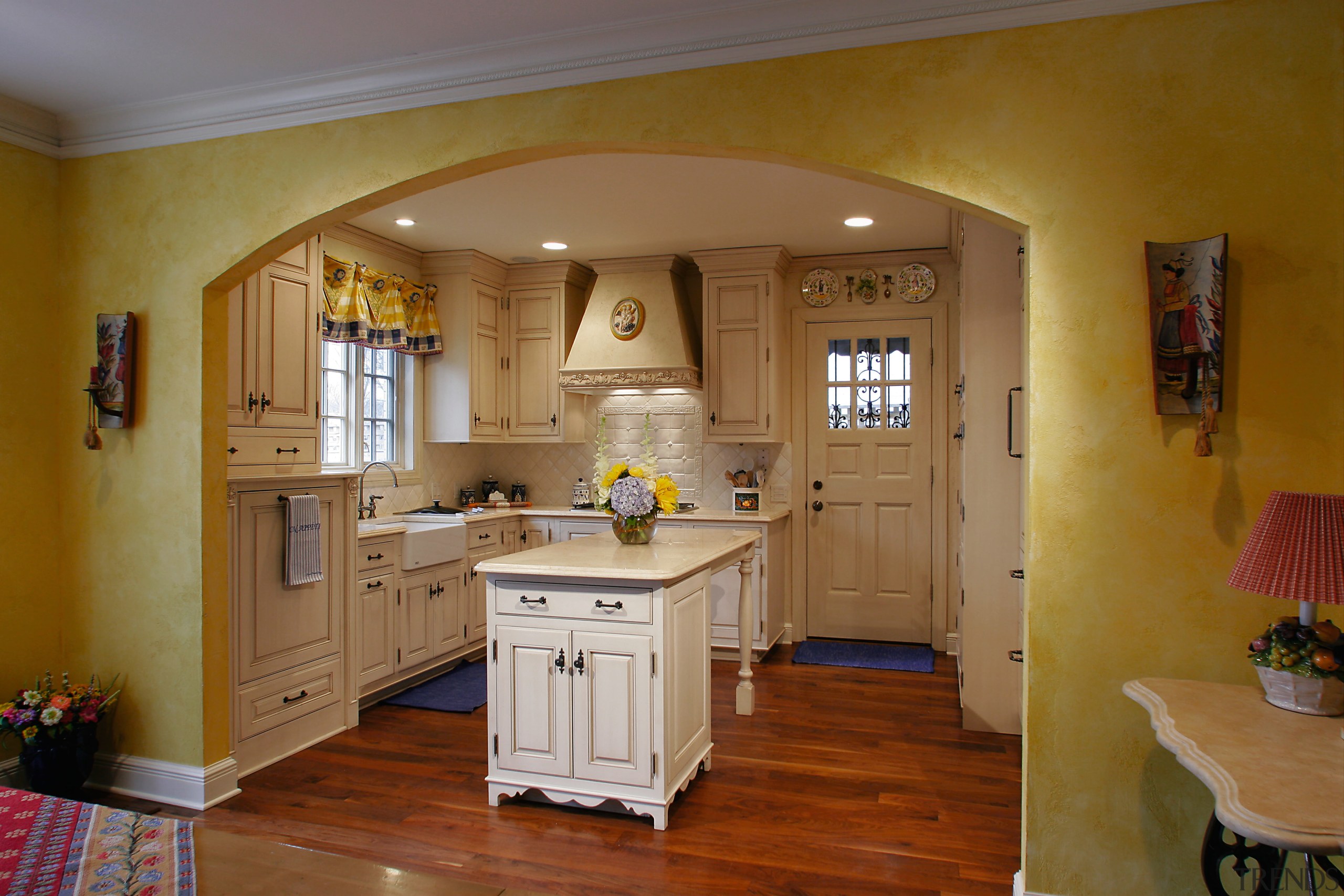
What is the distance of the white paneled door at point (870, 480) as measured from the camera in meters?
5.51

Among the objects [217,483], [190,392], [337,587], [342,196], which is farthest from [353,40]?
[337,587]

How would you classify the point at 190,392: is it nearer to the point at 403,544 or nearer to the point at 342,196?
the point at 342,196

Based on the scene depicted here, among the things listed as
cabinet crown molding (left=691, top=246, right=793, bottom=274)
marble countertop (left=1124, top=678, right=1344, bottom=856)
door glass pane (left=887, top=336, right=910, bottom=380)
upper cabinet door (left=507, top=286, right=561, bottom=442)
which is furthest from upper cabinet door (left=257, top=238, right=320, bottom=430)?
door glass pane (left=887, top=336, right=910, bottom=380)

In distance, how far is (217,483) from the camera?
10.5 ft

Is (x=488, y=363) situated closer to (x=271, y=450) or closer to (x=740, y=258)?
(x=740, y=258)

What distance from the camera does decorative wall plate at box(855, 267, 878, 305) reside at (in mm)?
5543

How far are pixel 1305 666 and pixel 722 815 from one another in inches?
76.0

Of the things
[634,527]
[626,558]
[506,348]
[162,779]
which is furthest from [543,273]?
[162,779]

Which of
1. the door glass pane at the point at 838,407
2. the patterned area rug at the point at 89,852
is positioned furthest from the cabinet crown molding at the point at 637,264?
the patterned area rug at the point at 89,852

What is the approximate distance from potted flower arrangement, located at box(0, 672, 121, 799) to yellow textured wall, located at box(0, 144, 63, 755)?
225 millimetres

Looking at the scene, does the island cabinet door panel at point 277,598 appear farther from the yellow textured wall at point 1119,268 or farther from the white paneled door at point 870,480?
Answer: the white paneled door at point 870,480

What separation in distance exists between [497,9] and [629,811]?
2.72 meters

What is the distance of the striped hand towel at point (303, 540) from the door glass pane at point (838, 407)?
3.36 meters

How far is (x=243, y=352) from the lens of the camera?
346cm
